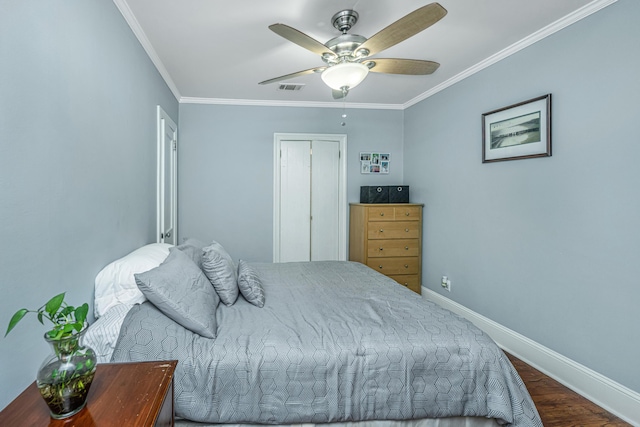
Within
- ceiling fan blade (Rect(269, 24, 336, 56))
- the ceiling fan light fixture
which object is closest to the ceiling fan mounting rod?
ceiling fan blade (Rect(269, 24, 336, 56))

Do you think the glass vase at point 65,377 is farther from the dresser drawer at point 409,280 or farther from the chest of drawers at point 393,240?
the dresser drawer at point 409,280

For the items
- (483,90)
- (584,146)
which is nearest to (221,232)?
(483,90)

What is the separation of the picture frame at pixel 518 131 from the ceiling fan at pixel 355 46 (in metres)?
0.93

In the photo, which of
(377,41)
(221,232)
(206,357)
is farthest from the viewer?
(221,232)

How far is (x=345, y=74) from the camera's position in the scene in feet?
6.62

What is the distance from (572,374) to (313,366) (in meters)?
1.98

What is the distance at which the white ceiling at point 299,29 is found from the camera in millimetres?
2094

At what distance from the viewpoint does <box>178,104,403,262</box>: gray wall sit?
4.11 meters

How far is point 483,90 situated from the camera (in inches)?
120

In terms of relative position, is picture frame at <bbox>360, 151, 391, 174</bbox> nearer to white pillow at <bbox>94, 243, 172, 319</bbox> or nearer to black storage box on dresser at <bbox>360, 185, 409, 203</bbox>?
black storage box on dresser at <bbox>360, 185, 409, 203</bbox>

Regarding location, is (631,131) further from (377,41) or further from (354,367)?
(354,367)

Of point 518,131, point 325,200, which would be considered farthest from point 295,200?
point 518,131

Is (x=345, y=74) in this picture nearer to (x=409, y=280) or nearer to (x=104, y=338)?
(x=104, y=338)

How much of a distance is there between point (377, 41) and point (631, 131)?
1.59 m
